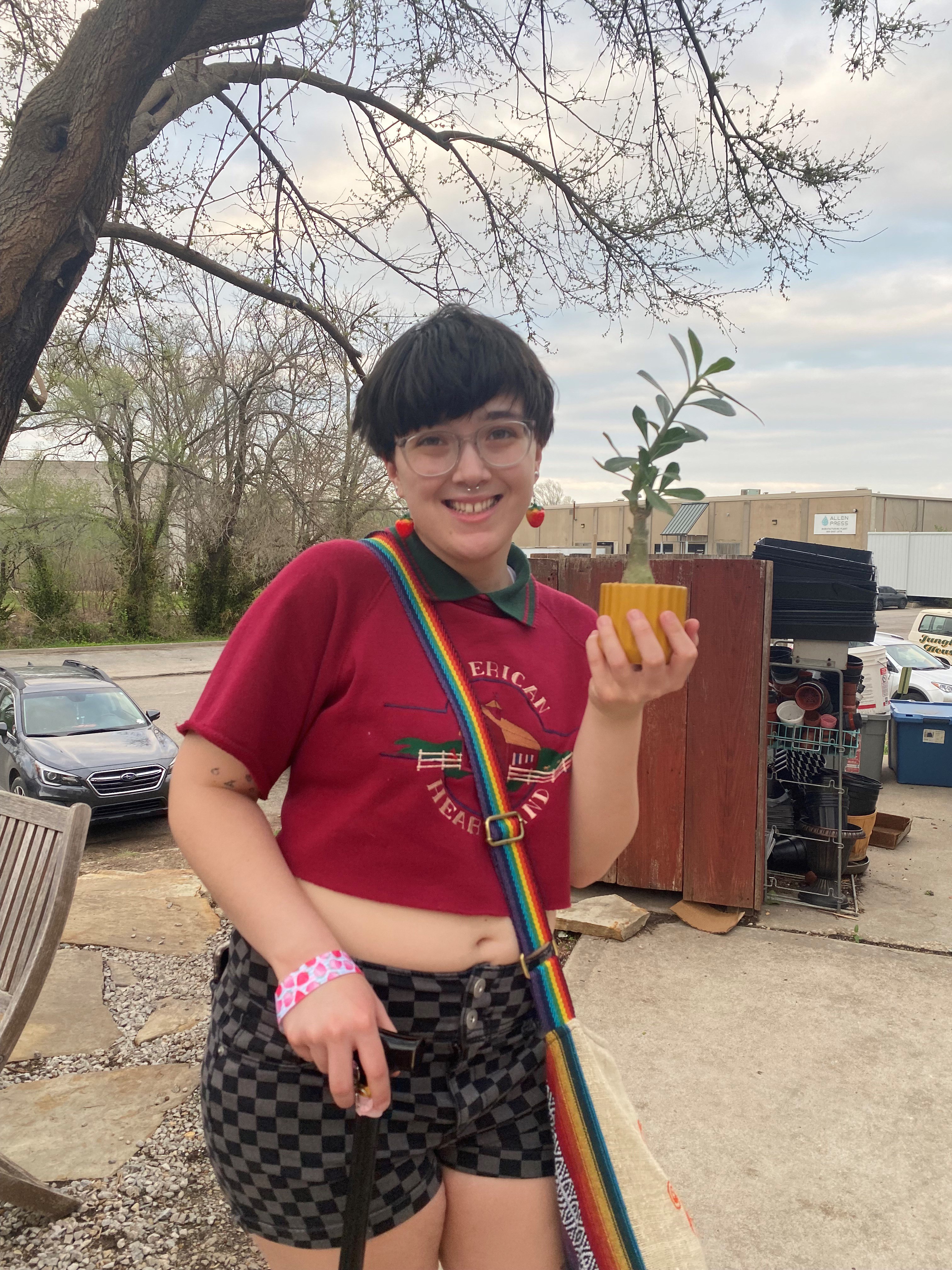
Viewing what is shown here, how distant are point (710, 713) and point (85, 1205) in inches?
136

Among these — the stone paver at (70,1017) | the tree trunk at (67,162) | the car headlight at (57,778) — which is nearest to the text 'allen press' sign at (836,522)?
the car headlight at (57,778)

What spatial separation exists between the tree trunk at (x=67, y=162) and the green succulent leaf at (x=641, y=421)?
136 inches

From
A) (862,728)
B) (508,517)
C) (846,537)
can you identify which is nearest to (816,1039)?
(508,517)

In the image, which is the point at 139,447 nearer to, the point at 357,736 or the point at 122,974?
the point at 122,974

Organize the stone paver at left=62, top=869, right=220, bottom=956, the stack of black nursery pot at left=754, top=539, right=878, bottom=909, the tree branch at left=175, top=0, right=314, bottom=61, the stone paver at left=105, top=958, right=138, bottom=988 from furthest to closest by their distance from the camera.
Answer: the stack of black nursery pot at left=754, top=539, right=878, bottom=909 < the stone paver at left=62, top=869, right=220, bottom=956 < the stone paver at left=105, top=958, right=138, bottom=988 < the tree branch at left=175, top=0, right=314, bottom=61

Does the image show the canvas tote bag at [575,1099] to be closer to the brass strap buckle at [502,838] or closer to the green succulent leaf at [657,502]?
the brass strap buckle at [502,838]

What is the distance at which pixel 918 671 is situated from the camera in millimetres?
10172

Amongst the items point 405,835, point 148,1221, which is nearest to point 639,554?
point 405,835

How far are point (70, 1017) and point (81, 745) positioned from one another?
16.8ft

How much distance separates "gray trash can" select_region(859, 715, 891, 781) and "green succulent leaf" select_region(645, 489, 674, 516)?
24.0ft

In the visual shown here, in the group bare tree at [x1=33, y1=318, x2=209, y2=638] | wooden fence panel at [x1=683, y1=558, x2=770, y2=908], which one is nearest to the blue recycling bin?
wooden fence panel at [x1=683, y1=558, x2=770, y2=908]

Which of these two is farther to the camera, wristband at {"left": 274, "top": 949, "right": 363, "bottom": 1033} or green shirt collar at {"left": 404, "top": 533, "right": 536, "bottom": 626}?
green shirt collar at {"left": 404, "top": 533, "right": 536, "bottom": 626}

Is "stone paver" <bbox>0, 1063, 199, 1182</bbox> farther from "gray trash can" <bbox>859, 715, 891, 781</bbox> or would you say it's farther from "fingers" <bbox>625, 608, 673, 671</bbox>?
"gray trash can" <bbox>859, 715, 891, 781</bbox>

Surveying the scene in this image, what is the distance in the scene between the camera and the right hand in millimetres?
1043
